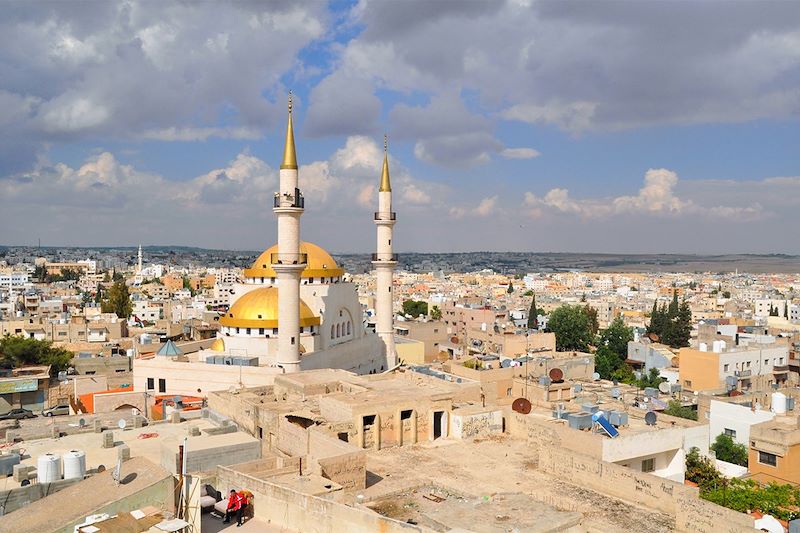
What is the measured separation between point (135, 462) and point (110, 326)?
4107 centimetres

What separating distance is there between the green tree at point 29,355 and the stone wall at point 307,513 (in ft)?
97.7

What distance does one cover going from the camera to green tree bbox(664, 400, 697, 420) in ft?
90.5

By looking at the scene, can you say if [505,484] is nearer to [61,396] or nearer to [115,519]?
[115,519]

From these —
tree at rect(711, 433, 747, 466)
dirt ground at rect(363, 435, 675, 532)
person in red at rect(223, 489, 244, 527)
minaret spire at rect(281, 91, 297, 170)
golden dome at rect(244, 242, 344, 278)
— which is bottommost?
tree at rect(711, 433, 747, 466)

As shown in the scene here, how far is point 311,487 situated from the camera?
13484mm

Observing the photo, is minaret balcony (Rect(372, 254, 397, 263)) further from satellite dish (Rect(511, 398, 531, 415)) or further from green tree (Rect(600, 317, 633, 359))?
green tree (Rect(600, 317, 633, 359))

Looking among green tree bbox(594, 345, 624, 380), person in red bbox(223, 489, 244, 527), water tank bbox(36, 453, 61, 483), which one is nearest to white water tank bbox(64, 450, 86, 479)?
water tank bbox(36, 453, 61, 483)

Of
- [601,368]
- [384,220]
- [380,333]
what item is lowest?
[601,368]

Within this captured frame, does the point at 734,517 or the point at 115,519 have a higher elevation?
the point at 115,519

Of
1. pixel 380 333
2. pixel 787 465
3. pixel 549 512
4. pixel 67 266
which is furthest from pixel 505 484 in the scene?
pixel 67 266

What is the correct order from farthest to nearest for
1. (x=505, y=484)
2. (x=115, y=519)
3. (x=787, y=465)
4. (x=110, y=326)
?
1. (x=110, y=326)
2. (x=787, y=465)
3. (x=505, y=484)
4. (x=115, y=519)

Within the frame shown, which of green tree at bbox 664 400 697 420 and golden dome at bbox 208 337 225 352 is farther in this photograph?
golden dome at bbox 208 337 225 352

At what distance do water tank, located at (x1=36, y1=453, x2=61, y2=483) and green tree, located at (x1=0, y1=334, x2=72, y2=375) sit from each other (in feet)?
92.3

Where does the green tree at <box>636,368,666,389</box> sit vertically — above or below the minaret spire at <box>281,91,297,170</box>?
below
